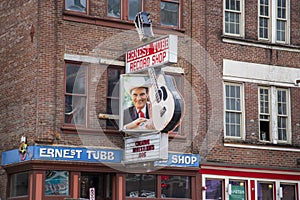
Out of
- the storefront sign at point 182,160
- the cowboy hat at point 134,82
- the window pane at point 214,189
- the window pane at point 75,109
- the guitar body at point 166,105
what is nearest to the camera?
the guitar body at point 166,105

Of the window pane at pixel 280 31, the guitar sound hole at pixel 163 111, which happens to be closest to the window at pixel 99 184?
the guitar sound hole at pixel 163 111

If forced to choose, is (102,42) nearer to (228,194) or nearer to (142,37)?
(142,37)

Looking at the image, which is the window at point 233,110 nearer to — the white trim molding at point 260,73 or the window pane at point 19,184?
the white trim molding at point 260,73

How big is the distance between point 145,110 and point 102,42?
2843 millimetres

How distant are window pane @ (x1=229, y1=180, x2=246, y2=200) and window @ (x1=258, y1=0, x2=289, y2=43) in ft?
17.4

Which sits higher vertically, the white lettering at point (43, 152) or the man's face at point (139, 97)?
the man's face at point (139, 97)

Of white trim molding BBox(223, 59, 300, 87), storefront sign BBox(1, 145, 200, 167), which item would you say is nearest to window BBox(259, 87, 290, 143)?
white trim molding BBox(223, 59, 300, 87)

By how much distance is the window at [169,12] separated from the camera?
2411 centimetres

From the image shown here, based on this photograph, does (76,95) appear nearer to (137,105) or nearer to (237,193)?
(137,105)

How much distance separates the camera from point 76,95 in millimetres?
22062

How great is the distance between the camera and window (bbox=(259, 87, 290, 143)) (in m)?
25.6

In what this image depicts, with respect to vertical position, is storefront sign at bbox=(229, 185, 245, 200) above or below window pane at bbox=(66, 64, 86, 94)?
below

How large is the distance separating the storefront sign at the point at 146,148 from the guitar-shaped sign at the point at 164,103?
33 cm

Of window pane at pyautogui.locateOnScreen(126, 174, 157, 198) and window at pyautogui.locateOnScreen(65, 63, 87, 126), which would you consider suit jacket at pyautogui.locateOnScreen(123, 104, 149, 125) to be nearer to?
window at pyautogui.locateOnScreen(65, 63, 87, 126)
